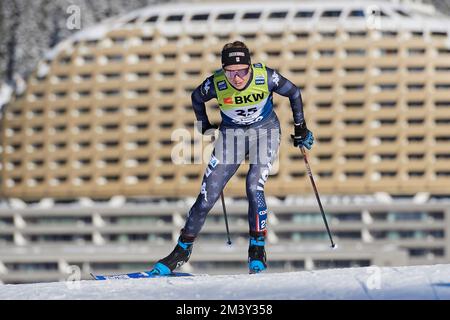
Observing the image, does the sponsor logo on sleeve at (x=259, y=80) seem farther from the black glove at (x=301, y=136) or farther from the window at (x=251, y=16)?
the window at (x=251, y=16)

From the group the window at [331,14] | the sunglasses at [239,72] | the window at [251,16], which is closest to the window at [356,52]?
the window at [331,14]

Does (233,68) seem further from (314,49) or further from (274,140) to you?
(314,49)

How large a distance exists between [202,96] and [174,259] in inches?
73.9

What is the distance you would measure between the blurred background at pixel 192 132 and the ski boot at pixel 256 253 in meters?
89.3

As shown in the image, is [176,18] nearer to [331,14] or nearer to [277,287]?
[331,14]

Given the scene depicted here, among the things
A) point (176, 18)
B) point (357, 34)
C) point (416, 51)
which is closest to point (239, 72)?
point (357, 34)

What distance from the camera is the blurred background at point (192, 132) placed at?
102062 mm

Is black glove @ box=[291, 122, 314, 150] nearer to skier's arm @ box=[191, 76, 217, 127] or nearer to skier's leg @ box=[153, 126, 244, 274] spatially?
skier's leg @ box=[153, 126, 244, 274]

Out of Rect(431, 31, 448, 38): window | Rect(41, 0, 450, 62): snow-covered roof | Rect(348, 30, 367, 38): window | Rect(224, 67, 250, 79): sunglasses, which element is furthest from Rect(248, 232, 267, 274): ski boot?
Rect(431, 31, 448, 38): window

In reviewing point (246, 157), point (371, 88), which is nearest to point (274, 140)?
point (246, 157)

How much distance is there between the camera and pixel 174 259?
9914 millimetres

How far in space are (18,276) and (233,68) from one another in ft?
319

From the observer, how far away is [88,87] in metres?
115

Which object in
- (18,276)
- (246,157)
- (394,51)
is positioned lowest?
(18,276)
